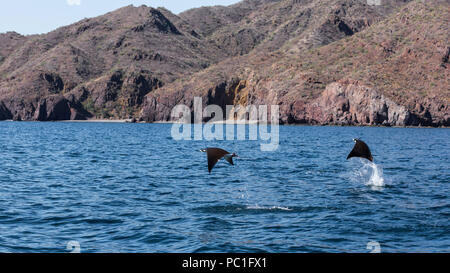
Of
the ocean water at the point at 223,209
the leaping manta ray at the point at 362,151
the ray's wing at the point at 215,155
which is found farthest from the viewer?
the leaping manta ray at the point at 362,151

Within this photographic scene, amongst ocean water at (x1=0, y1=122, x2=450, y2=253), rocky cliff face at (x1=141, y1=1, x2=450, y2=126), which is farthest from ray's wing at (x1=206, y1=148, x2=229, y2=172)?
rocky cliff face at (x1=141, y1=1, x2=450, y2=126)

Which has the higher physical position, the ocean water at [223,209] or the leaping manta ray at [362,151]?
the leaping manta ray at [362,151]

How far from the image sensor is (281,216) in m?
16.2

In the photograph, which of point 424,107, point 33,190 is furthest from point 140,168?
point 424,107

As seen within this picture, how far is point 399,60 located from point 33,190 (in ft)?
448

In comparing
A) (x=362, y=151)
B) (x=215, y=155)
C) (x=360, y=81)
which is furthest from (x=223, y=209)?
(x=360, y=81)

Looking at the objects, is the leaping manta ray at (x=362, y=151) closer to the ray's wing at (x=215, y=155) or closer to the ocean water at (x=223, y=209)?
the ocean water at (x=223, y=209)

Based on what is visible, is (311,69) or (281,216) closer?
(281,216)

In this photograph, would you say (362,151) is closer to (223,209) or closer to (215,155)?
(223,209)

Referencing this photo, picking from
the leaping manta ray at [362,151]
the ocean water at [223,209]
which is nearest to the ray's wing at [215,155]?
the ocean water at [223,209]

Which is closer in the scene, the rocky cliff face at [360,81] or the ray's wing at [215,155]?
the ray's wing at [215,155]

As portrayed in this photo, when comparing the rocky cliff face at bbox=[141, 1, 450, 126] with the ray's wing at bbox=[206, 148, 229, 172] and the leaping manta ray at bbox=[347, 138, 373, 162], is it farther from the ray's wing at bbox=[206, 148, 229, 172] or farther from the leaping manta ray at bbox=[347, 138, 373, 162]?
the ray's wing at bbox=[206, 148, 229, 172]

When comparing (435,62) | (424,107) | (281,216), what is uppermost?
(435,62)
